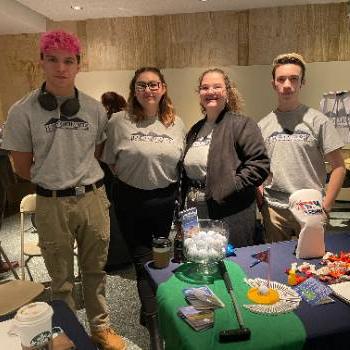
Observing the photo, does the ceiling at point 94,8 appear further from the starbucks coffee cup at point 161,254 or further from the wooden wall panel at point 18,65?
the starbucks coffee cup at point 161,254

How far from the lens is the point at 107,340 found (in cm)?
194

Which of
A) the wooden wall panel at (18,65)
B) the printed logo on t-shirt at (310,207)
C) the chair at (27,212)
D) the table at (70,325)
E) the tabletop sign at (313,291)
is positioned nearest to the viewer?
the table at (70,325)

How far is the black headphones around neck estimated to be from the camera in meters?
1.71

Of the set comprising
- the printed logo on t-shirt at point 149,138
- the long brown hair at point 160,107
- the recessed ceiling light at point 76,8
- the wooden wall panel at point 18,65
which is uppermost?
the recessed ceiling light at point 76,8

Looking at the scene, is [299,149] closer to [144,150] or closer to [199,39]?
[144,150]

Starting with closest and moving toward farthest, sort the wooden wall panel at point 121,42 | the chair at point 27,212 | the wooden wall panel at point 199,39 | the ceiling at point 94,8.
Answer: the chair at point 27,212, the ceiling at point 94,8, the wooden wall panel at point 199,39, the wooden wall panel at point 121,42

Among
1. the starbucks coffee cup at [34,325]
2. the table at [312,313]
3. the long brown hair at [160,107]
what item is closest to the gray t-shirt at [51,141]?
the long brown hair at [160,107]

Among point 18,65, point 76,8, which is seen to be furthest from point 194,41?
point 18,65

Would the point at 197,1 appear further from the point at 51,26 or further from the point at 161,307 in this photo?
the point at 161,307

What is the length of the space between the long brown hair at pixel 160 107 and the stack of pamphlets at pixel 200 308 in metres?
1.05

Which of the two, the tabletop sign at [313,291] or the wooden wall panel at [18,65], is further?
the wooden wall panel at [18,65]

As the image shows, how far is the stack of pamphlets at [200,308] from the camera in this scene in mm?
1133

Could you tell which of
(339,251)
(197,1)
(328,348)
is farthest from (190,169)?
(197,1)

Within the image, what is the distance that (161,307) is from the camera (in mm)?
1310
